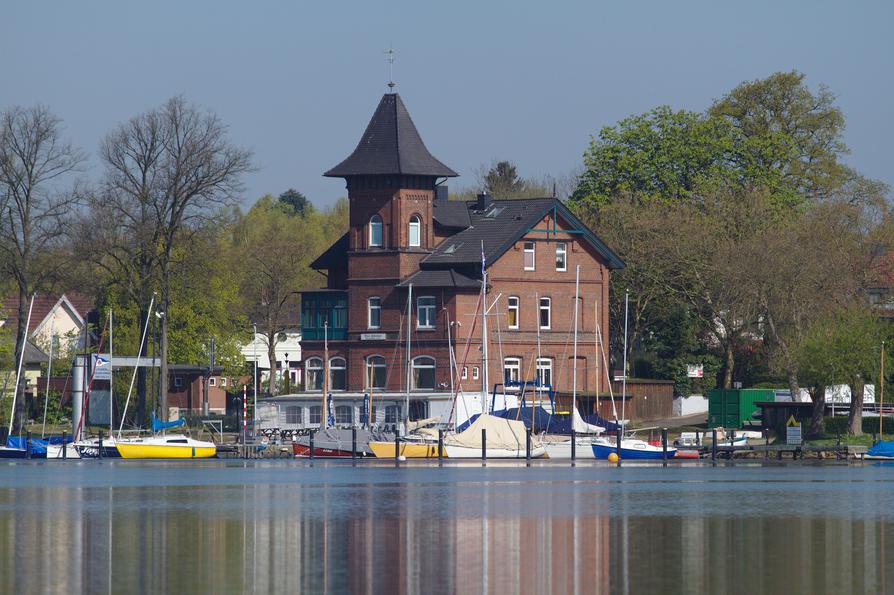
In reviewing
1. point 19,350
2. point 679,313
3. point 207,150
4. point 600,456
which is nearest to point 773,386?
point 679,313

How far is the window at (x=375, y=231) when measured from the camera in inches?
4117

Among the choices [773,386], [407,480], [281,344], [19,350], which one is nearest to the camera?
[407,480]

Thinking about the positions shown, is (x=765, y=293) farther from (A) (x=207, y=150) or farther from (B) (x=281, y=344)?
(B) (x=281, y=344)

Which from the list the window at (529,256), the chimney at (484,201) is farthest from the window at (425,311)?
the chimney at (484,201)

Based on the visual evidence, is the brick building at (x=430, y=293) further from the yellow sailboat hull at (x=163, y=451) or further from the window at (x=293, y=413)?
the yellow sailboat hull at (x=163, y=451)

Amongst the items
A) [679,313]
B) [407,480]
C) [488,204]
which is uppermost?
[488,204]

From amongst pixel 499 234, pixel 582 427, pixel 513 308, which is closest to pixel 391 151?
pixel 499 234

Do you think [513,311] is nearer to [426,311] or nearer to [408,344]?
[426,311]

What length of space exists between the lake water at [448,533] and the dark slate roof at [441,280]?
2907 centimetres

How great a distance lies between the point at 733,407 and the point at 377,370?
21.2 meters

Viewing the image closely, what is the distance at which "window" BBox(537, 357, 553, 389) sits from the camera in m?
104

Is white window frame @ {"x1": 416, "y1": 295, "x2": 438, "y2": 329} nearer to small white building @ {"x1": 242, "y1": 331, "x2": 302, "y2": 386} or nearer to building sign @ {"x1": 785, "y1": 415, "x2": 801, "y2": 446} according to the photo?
A: building sign @ {"x1": 785, "y1": 415, "x2": 801, "y2": 446}

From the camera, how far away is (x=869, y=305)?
98.7 m

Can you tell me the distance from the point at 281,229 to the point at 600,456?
80269mm
